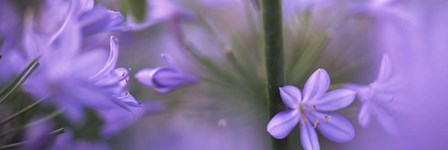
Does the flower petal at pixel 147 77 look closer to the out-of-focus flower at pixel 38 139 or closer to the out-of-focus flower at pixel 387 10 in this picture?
the out-of-focus flower at pixel 38 139

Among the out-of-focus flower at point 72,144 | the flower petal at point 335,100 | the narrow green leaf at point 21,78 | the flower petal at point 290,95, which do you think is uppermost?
the narrow green leaf at point 21,78

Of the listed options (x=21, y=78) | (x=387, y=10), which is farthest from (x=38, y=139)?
(x=387, y=10)

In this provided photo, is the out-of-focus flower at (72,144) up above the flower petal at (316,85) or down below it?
below

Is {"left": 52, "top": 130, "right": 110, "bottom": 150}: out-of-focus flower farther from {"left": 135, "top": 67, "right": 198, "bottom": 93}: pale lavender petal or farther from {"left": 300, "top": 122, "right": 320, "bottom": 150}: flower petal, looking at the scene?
{"left": 300, "top": 122, "right": 320, "bottom": 150}: flower petal

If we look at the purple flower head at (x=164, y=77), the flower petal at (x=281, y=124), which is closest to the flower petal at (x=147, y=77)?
the purple flower head at (x=164, y=77)

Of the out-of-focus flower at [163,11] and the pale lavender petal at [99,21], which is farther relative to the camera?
the out-of-focus flower at [163,11]

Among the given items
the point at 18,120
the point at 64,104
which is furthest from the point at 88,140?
the point at 64,104
